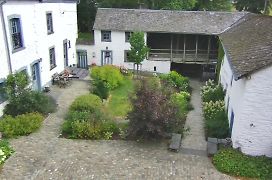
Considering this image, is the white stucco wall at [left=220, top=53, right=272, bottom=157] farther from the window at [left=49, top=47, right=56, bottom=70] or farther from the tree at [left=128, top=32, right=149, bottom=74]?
the tree at [left=128, top=32, right=149, bottom=74]

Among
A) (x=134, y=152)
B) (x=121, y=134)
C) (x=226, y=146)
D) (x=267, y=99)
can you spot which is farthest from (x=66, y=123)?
(x=267, y=99)

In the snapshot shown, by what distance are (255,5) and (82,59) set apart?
86.3 feet

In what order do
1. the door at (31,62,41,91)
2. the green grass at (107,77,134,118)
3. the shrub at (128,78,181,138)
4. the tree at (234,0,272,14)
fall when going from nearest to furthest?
1. the shrub at (128,78,181,138)
2. the green grass at (107,77,134,118)
3. the door at (31,62,41,91)
4. the tree at (234,0,272,14)

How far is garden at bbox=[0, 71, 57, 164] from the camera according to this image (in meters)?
15.8

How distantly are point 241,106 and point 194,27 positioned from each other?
1789 centimetres

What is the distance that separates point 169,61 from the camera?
31875mm

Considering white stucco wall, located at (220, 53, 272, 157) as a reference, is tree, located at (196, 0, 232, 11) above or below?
above

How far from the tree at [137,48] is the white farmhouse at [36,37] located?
5713 mm

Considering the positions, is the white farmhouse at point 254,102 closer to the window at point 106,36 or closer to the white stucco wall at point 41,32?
the white stucco wall at point 41,32

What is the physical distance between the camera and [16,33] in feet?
60.8

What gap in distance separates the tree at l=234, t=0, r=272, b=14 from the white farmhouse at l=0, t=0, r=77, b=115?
1029 inches

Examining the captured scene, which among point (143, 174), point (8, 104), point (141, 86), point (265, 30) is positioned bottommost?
point (143, 174)

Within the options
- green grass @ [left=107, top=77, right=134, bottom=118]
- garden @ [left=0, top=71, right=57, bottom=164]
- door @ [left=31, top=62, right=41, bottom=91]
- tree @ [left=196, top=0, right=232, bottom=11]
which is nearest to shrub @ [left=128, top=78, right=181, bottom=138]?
green grass @ [left=107, top=77, right=134, bottom=118]

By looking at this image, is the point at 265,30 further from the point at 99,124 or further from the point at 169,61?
the point at 169,61
